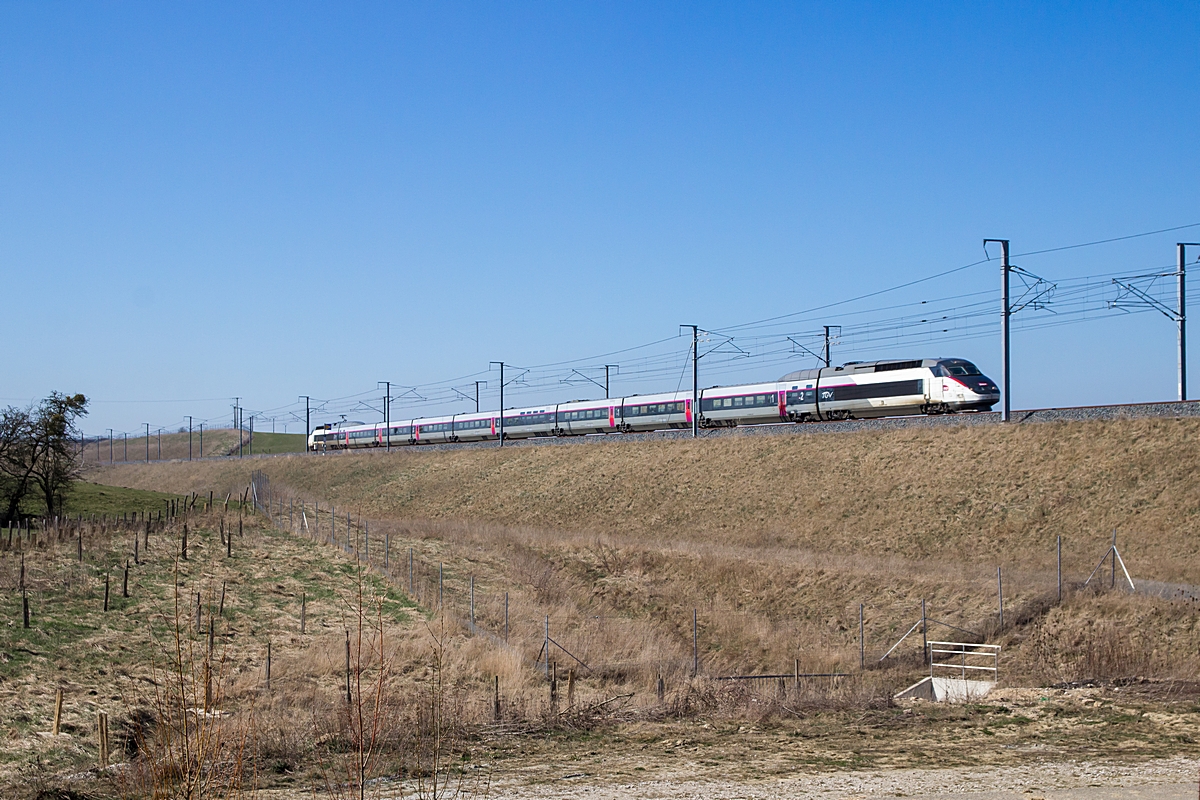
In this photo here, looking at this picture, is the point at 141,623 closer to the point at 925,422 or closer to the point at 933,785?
the point at 933,785

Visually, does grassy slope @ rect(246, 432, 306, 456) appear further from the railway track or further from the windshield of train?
the windshield of train

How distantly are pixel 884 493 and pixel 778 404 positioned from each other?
15020 mm

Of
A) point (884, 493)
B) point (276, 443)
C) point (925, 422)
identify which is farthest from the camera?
point (276, 443)

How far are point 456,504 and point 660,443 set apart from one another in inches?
547

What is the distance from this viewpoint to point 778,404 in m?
58.5

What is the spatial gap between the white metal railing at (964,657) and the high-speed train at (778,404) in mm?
23568

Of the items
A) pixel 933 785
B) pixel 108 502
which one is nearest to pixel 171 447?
pixel 108 502

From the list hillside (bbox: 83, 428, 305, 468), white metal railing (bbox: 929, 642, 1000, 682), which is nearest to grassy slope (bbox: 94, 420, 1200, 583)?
white metal railing (bbox: 929, 642, 1000, 682)

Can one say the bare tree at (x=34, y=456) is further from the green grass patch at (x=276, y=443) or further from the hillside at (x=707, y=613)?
the green grass patch at (x=276, y=443)

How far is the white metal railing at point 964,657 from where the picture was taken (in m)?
25.3

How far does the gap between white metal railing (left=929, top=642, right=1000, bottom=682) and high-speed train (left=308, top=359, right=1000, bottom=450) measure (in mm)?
23568

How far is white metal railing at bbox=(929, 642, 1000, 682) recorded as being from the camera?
25297mm

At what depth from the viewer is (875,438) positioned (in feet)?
161

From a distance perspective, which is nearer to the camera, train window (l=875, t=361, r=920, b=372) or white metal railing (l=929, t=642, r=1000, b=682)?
white metal railing (l=929, t=642, r=1000, b=682)
